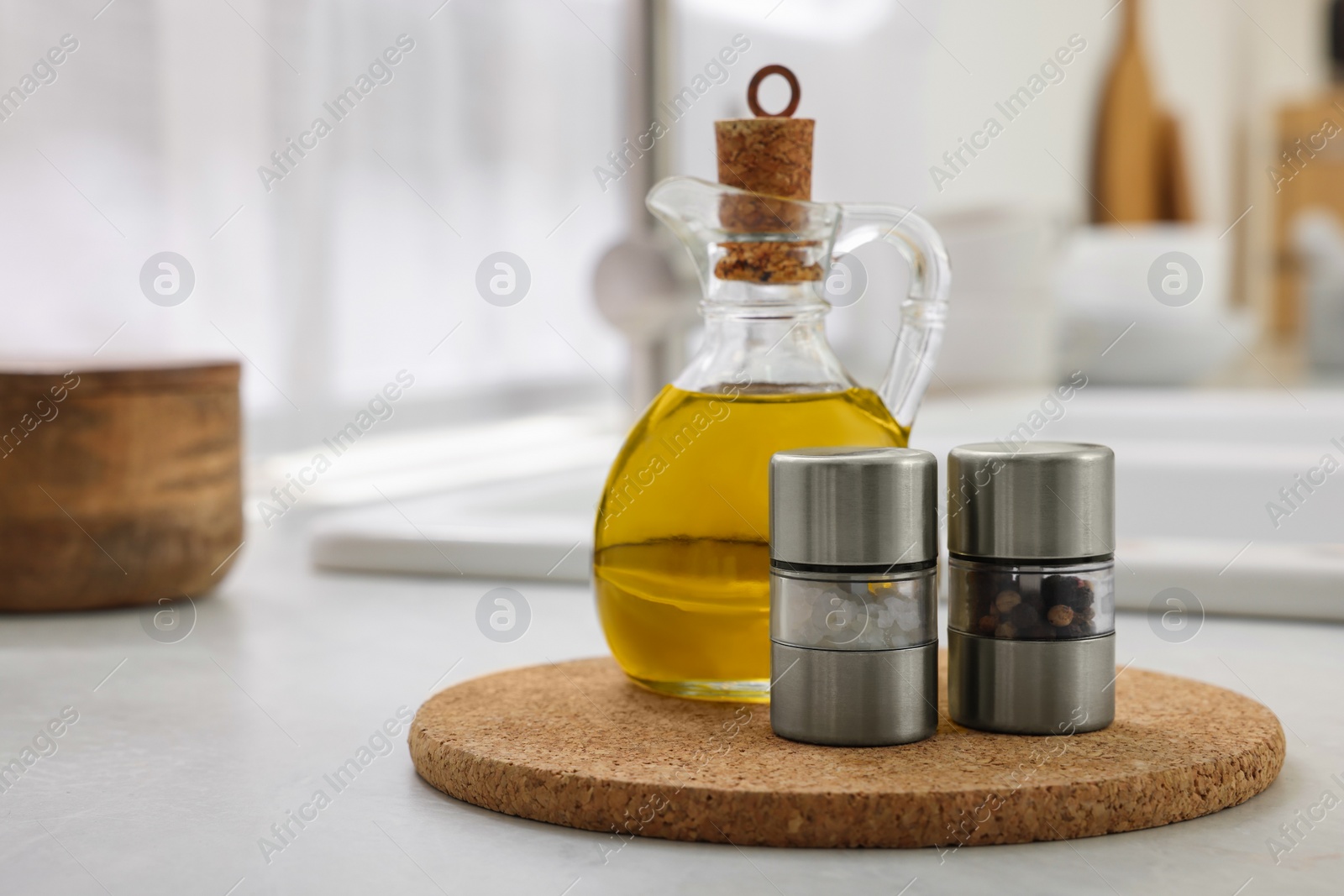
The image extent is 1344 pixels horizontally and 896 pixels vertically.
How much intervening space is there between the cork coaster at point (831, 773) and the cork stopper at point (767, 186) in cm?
18

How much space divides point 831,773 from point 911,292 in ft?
0.78

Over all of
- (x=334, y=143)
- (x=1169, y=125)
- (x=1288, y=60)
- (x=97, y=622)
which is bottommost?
(x=97, y=622)

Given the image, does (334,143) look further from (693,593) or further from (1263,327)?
(1263,327)

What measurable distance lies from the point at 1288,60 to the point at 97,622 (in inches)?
273

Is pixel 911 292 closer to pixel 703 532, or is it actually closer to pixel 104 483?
pixel 703 532

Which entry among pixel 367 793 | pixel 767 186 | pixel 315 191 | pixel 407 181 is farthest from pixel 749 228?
pixel 407 181

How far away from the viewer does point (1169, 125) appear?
4.82 m

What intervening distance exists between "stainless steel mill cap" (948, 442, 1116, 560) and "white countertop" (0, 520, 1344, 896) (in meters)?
→ 0.10

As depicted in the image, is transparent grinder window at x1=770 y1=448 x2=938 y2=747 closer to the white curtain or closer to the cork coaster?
the cork coaster

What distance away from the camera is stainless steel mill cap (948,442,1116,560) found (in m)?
0.49

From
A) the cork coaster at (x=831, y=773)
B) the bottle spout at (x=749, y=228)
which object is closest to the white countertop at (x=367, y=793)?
the cork coaster at (x=831, y=773)

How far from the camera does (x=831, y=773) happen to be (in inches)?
17.6

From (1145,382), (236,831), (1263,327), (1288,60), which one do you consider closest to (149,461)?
(236,831)

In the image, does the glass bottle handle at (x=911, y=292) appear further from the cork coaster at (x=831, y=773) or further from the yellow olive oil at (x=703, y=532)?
the cork coaster at (x=831, y=773)
